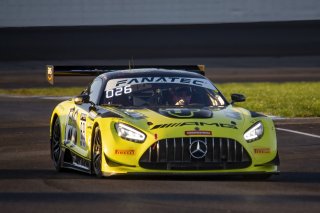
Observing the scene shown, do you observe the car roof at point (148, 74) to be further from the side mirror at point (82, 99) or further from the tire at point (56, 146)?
the tire at point (56, 146)

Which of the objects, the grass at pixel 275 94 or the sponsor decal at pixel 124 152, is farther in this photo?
the grass at pixel 275 94

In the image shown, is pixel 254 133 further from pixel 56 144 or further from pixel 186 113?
pixel 56 144

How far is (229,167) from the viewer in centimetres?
1266

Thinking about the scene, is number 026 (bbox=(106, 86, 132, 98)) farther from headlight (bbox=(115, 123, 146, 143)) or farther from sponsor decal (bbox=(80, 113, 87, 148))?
headlight (bbox=(115, 123, 146, 143))

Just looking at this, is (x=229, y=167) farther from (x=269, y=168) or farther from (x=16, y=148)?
(x=16, y=148)

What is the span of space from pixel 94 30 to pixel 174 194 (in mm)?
39624

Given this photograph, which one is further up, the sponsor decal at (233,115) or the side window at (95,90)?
the side window at (95,90)

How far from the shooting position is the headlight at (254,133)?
1280 centimetres

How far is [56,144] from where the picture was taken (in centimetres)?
1533

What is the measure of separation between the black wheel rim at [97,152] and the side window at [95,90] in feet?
3.61

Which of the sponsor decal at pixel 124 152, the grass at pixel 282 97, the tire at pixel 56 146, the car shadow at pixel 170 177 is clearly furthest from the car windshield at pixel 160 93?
the grass at pixel 282 97

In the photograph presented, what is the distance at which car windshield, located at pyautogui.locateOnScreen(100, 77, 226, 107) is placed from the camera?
14070 mm

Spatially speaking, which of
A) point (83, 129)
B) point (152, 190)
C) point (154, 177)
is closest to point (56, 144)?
point (83, 129)

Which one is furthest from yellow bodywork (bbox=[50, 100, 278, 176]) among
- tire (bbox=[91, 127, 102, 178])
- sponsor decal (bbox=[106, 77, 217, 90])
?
sponsor decal (bbox=[106, 77, 217, 90])
